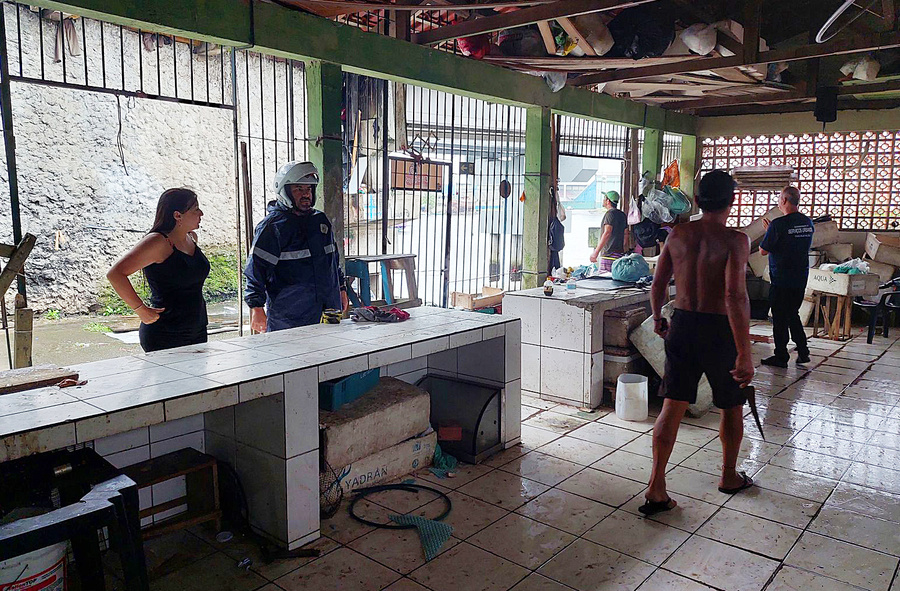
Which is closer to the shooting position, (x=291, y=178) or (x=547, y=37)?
(x=291, y=178)

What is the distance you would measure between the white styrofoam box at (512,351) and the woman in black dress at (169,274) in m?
1.99

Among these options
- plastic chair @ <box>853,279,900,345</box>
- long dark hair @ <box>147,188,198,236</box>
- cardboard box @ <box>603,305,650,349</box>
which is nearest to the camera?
long dark hair @ <box>147,188,198,236</box>

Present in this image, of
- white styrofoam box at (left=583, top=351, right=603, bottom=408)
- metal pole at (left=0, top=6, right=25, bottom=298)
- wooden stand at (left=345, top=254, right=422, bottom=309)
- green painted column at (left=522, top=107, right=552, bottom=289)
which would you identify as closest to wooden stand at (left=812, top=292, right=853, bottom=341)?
green painted column at (left=522, top=107, right=552, bottom=289)

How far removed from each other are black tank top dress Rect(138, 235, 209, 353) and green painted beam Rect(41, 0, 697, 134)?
148 centimetres

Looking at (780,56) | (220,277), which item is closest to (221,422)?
(780,56)

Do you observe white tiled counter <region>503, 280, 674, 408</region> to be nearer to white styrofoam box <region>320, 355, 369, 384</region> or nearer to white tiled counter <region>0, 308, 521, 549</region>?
white tiled counter <region>0, 308, 521, 549</region>

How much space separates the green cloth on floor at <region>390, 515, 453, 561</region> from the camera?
322 centimetres

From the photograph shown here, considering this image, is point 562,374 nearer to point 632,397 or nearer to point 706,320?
point 632,397

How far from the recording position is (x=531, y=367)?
19.1 feet

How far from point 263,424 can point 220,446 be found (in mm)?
464

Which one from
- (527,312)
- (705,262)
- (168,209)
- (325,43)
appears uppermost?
(325,43)

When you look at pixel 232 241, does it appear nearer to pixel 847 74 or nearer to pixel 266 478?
pixel 266 478

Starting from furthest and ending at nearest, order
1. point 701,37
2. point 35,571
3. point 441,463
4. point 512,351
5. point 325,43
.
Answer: point 701,37 < point 325,43 < point 512,351 < point 441,463 < point 35,571

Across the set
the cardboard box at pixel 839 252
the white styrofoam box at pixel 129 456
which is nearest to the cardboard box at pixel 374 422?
the white styrofoam box at pixel 129 456
